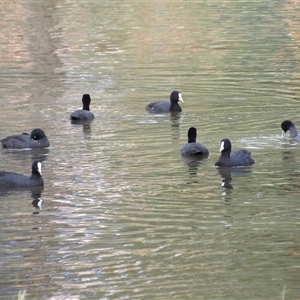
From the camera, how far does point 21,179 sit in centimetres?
1469

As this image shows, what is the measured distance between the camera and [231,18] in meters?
39.8

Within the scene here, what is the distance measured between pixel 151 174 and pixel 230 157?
135cm

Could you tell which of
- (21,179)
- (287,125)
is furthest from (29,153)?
(287,125)

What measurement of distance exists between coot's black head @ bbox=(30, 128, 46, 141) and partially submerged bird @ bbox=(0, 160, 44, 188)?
2809 millimetres

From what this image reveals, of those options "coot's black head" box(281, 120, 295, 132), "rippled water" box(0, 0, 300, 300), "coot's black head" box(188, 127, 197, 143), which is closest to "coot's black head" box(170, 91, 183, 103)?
"rippled water" box(0, 0, 300, 300)

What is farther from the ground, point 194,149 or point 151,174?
point 194,149

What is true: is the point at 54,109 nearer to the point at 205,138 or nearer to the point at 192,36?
the point at 205,138

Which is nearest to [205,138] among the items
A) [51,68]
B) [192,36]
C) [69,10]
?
[51,68]

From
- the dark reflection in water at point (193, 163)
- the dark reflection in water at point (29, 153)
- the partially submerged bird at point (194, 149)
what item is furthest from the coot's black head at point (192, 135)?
the dark reflection in water at point (29, 153)

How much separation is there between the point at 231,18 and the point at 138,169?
2472 cm

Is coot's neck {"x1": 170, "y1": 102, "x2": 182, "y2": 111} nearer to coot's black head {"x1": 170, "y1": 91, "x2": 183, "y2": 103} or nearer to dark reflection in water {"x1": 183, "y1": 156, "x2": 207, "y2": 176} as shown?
coot's black head {"x1": 170, "y1": 91, "x2": 183, "y2": 103}

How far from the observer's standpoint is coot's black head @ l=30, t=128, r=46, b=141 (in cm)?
1752

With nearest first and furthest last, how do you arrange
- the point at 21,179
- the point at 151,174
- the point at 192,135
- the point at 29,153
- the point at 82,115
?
1. the point at 21,179
2. the point at 151,174
3. the point at 192,135
4. the point at 29,153
5. the point at 82,115

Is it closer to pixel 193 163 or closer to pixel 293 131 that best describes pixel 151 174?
pixel 193 163
